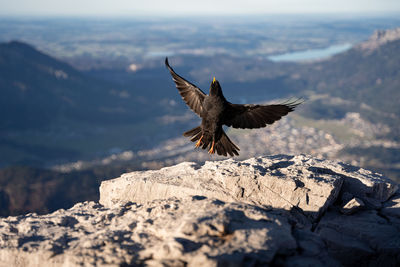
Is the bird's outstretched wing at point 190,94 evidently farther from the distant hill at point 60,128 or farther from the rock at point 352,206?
the distant hill at point 60,128

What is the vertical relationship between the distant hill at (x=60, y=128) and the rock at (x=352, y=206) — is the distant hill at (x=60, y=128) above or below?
below

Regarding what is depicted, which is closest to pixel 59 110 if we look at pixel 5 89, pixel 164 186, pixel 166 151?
pixel 5 89

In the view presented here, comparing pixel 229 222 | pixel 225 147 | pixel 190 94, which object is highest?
pixel 190 94

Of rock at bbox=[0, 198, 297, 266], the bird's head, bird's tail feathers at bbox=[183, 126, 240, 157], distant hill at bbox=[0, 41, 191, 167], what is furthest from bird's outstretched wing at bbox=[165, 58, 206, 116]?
distant hill at bbox=[0, 41, 191, 167]

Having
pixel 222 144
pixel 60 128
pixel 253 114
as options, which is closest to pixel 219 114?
pixel 253 114

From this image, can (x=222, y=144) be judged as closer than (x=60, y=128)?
Yes

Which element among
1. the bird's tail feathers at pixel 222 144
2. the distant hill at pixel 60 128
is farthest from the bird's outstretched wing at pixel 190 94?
the distant hill at pixel 60 128

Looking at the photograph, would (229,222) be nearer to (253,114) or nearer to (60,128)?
(253,114)
